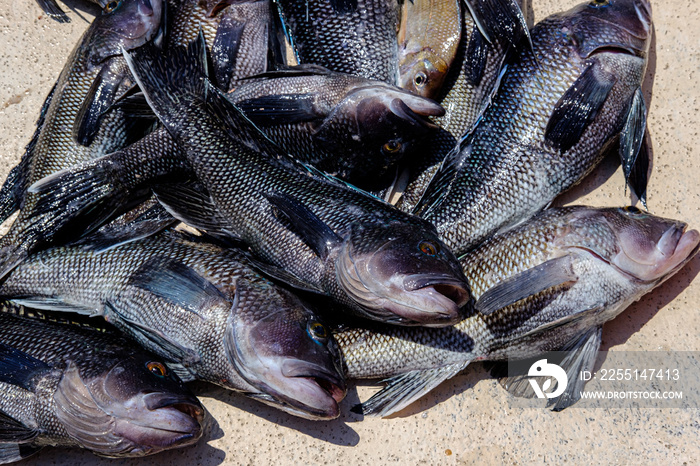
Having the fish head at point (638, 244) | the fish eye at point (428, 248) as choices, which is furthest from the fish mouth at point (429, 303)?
the fish head at point (638, 244)

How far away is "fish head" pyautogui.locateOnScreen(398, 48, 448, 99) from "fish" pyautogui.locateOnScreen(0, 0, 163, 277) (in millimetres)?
1711

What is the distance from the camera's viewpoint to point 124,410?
2791mm

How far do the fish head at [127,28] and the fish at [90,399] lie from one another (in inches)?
74.1

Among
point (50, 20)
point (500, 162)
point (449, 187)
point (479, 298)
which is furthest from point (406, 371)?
point (50, 20)

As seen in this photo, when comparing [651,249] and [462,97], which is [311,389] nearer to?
[651,249]

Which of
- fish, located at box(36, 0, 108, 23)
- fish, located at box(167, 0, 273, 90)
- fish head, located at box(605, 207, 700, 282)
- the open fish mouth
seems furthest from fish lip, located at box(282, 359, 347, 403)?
fish, located at box(36, 0, 108, 23)

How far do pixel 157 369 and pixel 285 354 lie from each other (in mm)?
779

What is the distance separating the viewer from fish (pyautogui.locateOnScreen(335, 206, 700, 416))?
9.83 ft

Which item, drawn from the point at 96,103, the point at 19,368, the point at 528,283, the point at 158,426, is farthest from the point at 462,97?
the point at 19,368

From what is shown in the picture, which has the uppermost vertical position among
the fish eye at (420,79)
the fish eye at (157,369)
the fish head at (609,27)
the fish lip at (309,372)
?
the fish head at (609,27)

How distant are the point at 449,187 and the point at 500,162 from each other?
34 centimetres

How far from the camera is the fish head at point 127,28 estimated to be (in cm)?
361

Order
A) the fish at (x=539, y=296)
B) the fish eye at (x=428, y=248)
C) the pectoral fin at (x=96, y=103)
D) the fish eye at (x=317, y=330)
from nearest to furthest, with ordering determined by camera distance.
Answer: the fish eye at (x=428, y=248) → the fish eye at (x=317, y=330) → the fish at (x=539, y=296) → the pectoral fin at (x=96, y=103)

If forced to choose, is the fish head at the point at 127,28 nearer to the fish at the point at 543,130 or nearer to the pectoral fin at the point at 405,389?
the fish at the point at 543,130
